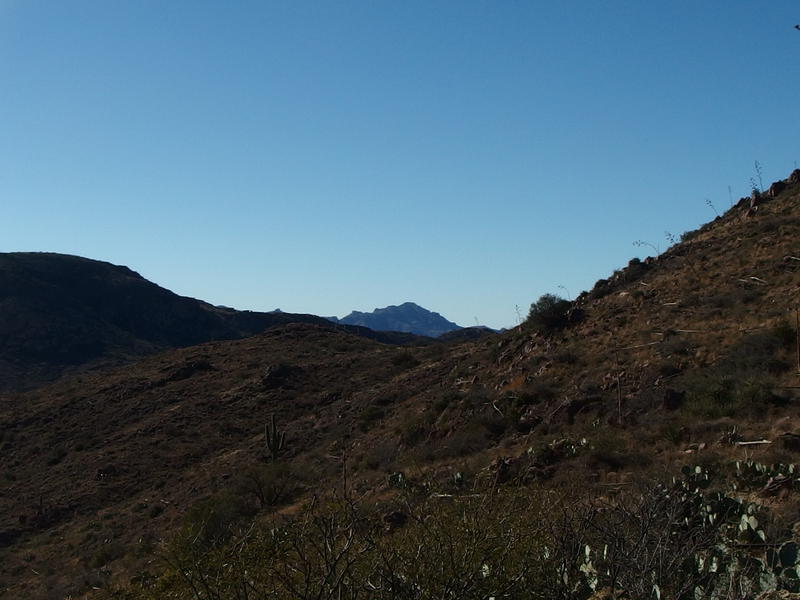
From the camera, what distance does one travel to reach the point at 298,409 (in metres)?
36.2

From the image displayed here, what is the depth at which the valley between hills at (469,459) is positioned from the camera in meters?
6.54

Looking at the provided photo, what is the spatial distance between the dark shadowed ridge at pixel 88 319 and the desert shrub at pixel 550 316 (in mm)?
57356

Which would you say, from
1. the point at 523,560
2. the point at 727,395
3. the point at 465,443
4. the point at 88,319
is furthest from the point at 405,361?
the point at 88,319

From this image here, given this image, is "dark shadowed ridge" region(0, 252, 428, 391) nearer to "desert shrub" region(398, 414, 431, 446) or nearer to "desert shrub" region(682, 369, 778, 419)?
"desert shrub" region(398, 414, 431, 446)

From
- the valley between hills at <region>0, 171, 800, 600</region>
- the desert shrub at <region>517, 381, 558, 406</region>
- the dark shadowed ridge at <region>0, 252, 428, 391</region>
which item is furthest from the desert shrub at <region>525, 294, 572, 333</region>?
the dark shadowed ridge at <region>0, 252, 428, 391</region>

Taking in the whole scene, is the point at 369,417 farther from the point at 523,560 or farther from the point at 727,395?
the point at 523,560

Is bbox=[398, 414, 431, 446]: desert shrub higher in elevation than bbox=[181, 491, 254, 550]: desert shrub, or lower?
higher

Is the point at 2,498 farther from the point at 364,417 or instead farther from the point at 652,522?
the point at 652,522

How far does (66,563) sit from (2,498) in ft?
37.6

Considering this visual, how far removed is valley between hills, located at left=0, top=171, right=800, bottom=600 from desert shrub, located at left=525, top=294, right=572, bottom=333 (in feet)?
0.38

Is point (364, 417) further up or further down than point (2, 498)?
further up

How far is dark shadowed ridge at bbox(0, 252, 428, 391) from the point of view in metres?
86.1

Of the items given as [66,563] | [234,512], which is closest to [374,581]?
[234,512]

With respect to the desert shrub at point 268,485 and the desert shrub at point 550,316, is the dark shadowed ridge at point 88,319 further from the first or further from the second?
the desert shrub at point 268,485
